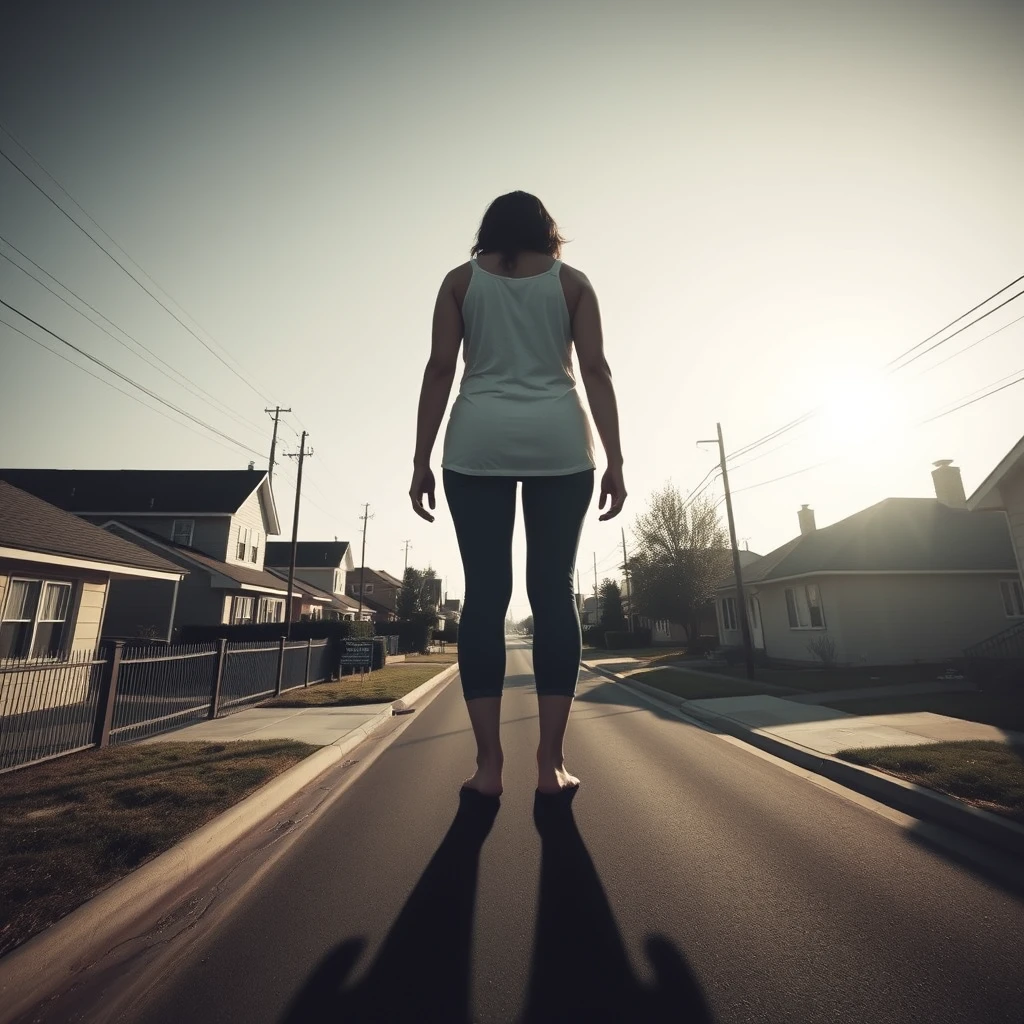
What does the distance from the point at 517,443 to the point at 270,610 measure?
29.0 metres

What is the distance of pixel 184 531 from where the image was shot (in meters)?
25.5

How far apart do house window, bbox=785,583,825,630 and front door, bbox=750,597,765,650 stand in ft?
9.70

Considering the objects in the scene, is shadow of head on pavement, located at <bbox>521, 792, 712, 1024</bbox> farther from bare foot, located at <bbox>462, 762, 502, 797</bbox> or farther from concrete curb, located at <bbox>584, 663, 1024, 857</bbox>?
concrete curb, located at <bbox>584, 663, 1024, 857</bbox>

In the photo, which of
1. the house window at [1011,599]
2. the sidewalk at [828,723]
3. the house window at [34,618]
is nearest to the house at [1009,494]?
the sidewalk at [828,723]

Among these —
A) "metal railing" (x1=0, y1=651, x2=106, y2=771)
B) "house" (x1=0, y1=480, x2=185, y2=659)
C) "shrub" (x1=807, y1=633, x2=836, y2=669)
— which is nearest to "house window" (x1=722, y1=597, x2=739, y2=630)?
"shrub" (x1=807, y1=633, x2=836, y2=669)

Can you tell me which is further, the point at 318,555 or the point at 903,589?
the point at 318,555

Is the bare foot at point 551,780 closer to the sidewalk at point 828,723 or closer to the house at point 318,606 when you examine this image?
the sidewalk at point 828,723

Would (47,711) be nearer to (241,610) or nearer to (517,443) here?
(517,443)

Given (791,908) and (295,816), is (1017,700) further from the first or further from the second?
(295,816)

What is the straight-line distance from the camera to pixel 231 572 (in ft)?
75.9

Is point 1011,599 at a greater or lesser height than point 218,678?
greater

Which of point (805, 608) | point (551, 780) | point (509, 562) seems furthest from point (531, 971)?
point (805, 608)

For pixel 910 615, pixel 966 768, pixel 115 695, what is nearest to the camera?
pixel 966 768

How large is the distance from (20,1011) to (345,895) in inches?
36.2
